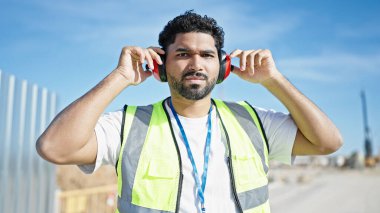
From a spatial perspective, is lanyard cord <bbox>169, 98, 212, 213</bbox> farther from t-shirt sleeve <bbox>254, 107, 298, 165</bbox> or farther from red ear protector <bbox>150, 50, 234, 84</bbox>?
t-shirt sleeve <bbox>254, 107, 298, 165</bbox>

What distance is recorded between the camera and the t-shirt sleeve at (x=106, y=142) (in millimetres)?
2686

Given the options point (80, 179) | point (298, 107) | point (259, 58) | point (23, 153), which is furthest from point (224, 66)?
point (80, 179)

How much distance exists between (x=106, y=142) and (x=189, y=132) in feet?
1.87

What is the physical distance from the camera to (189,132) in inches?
115

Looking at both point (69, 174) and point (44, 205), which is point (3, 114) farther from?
point (69, 174)

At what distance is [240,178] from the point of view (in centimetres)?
280

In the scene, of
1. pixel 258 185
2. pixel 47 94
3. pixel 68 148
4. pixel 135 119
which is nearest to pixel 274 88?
pixel 258 185

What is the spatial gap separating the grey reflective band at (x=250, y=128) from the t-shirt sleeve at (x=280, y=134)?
9 cm

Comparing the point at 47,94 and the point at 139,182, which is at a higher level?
the point at 47,94

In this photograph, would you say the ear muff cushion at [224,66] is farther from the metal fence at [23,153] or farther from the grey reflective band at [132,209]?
the metal fence at [23,153]

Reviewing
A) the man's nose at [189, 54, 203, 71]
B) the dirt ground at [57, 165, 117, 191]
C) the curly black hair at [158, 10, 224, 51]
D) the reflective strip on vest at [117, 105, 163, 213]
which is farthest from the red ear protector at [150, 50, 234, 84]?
the dirt ground at [57, 165, 117, 191]

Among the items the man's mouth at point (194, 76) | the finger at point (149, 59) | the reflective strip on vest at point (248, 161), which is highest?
the finger at point (149, 59)

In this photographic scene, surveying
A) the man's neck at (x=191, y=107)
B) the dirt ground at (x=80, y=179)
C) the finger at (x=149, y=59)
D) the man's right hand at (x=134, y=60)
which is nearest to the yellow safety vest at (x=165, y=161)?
the man's neck at (x=191, y=107)

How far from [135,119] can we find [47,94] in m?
3.77
